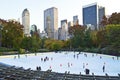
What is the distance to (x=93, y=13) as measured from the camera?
552ft

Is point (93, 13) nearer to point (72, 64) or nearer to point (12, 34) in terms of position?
point (12, 34)

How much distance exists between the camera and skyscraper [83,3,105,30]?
165 meters

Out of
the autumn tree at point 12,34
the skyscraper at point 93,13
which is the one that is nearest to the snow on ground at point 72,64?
the autumn tree at point 12,34

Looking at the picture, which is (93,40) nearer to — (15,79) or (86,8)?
(15,79)

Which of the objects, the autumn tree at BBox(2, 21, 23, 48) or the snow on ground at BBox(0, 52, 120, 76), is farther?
the autumn tree at BBox(2, 21, 23, 48)

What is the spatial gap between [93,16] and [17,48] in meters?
115

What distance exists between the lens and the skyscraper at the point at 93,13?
6481 inches

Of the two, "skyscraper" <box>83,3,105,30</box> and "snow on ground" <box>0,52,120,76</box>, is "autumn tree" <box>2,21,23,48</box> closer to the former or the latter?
"snow on ground" <box>0,52,120,76</box>

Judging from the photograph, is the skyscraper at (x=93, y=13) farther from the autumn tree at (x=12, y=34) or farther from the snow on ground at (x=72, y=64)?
the snow on ground at (x=72, y=64)

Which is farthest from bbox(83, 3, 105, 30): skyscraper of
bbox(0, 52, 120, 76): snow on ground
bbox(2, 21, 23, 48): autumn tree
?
bbox(0, 52, 120, 76): snow on ground

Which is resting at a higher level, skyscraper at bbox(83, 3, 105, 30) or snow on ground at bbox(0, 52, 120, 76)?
skyscraper at bbox(83, 3, 105, 30)

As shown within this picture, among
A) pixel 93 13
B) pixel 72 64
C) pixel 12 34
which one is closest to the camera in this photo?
pixel 72 64

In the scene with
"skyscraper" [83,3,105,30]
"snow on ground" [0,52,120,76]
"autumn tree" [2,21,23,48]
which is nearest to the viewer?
"snow on ground" [0,52,120,76]

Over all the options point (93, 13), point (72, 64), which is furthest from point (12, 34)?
point (93, 13)
